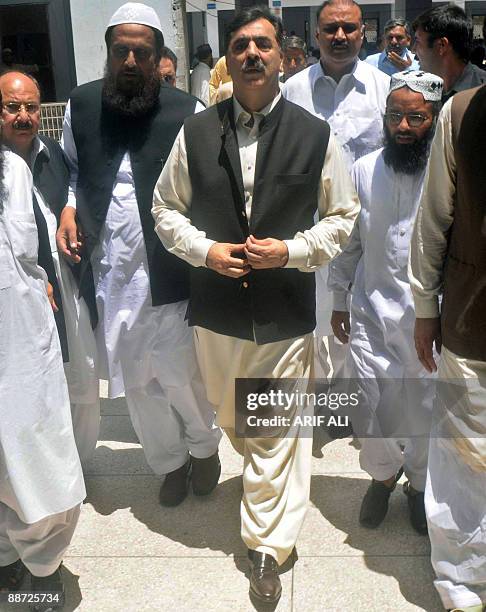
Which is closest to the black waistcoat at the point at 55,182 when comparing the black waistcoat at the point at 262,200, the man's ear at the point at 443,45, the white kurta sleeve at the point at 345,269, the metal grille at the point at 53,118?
the black waistcoat at the point at 262,200

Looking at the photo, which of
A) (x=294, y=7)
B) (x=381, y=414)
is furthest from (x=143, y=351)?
(x=294, y=7)

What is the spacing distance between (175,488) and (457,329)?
159 cm

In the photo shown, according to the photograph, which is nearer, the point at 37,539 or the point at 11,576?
the point at 37,539

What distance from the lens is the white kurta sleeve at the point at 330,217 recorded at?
9.04 ft

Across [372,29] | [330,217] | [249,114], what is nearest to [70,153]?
[249,114]

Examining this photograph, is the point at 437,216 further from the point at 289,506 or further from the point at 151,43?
the point at 151,43

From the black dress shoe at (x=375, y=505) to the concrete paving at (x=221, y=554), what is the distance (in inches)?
1.5

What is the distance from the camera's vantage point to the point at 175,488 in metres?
3.50

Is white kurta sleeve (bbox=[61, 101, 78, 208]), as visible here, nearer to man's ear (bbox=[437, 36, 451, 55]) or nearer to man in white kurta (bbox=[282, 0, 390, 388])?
man in white kurta (bbox=[282, 0, 390, 388])

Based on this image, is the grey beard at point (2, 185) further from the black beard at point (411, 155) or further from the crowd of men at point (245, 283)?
the black beard at point (411, 155)

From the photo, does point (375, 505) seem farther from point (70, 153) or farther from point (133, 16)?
point (133, 16)

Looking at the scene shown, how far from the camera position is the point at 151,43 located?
330 cm

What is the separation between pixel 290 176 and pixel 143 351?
1097 millimetres

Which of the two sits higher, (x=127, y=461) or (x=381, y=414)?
A: (x=381, y=414)
